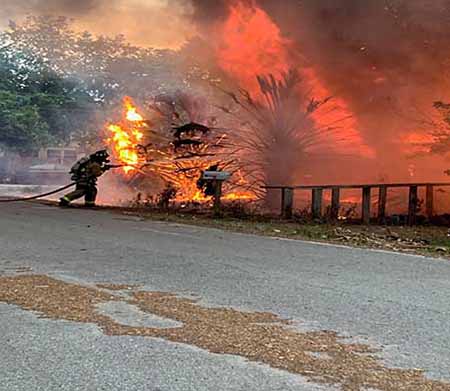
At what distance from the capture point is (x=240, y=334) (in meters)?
3.97

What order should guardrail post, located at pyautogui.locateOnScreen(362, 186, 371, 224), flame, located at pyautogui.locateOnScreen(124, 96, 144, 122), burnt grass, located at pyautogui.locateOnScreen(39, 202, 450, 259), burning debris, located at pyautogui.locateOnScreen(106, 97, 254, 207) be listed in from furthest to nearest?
flame, located at pyautogui.locateOnScreen(124, 96, 144, 122) < burning debris, located at pyautogui.locateOnScreen(106, 97, 254, 207) < guardrail post, located at pyautogui.locateOnScreen(362, 186, 371, 224) < burnt grass, located at pyautogui.locateOnScreen(39, 202, 450, 259)

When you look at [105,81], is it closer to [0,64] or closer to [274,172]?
[0,64]

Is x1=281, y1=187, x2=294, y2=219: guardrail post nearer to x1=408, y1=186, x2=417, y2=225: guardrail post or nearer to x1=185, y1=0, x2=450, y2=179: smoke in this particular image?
x1=408, y1=186, x2=417, y2=225: guardrail post

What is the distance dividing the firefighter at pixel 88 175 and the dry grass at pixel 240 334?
10.5 m

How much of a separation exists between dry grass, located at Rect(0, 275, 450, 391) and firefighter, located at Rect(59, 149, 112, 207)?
1050 centimetres


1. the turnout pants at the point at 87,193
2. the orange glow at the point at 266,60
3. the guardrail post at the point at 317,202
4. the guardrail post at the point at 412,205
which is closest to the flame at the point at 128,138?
the turnout pants at the point at 87,193

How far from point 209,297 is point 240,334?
1150 millimetres

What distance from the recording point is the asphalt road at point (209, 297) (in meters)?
3.26

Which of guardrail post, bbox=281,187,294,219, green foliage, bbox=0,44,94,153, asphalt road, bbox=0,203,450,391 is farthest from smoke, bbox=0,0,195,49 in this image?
green foliage, bbox=0,44,94,153

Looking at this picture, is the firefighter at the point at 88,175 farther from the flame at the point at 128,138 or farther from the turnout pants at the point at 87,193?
the flame at the point at 128,138

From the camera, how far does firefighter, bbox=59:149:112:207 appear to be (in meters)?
15.9

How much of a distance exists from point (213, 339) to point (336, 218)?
9962 millimetres

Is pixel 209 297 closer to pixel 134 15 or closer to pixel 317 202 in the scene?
pixel 317 202

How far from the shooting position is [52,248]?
7785mm
